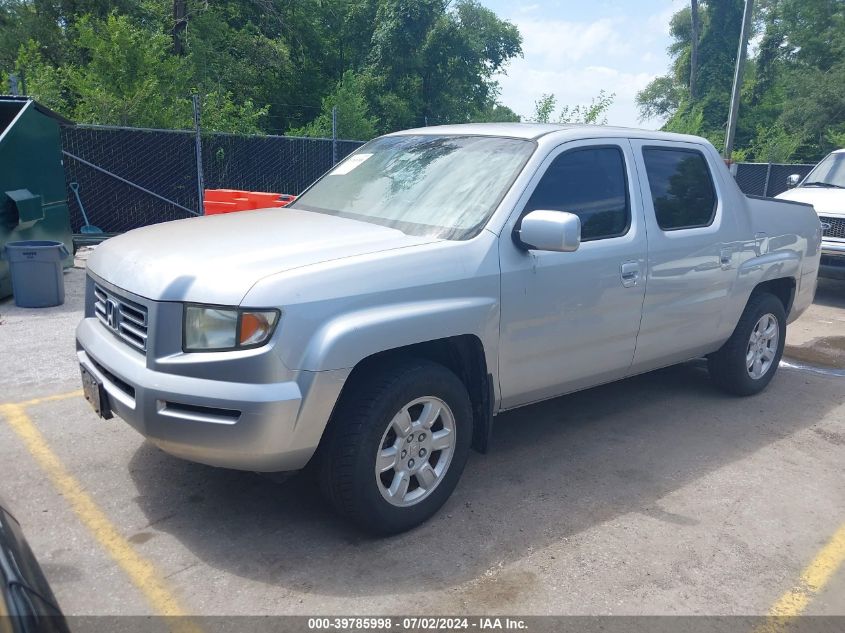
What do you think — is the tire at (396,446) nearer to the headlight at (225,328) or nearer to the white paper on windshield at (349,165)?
the headlight at (225,328)

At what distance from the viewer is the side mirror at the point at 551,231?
3.50 metres

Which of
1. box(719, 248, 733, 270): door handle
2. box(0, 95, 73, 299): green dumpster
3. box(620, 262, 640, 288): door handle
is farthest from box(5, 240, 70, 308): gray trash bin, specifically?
box(719, 248, 733, 270): door handle

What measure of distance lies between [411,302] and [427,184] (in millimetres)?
1048

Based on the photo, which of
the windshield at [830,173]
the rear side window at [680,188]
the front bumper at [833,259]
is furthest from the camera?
the windshield at [830,173]

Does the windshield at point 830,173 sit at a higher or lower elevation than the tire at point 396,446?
higher

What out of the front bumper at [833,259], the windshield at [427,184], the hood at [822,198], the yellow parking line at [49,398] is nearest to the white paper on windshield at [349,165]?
the windshield at [427,184]

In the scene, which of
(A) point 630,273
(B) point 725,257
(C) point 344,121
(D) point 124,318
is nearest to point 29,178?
(D) point 124,318

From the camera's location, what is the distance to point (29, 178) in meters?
8.20

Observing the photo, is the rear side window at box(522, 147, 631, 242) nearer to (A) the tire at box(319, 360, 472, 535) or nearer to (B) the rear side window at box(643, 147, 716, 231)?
(B) the rear side window at box(643, 147, 716, 231)

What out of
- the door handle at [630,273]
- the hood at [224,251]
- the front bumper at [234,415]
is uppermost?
the hood at [224,251]

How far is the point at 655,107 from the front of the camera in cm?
→ 5891

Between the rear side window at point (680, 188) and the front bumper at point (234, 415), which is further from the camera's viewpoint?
the rear side window at point (680, 188)

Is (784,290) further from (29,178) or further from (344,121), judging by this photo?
(344,121)

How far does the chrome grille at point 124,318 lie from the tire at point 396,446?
2.99 ft
